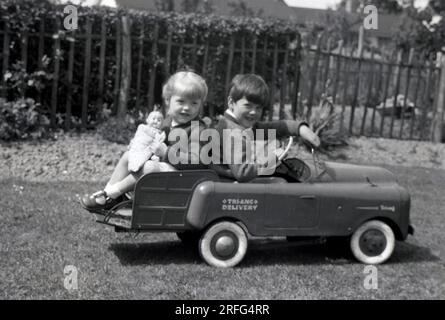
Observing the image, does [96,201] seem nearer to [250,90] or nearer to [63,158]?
[250,90]

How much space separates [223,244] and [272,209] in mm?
427

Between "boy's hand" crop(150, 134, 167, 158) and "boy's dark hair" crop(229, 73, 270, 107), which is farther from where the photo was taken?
"boy's hand" crop(150, 134, 167, 158)

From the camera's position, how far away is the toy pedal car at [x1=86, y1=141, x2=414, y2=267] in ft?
14.7

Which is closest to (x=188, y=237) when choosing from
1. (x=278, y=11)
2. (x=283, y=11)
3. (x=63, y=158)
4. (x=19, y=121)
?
(x=63, y=158)

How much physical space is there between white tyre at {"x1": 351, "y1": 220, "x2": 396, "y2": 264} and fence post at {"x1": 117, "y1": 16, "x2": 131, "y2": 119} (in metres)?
5.37

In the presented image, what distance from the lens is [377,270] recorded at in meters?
4.71

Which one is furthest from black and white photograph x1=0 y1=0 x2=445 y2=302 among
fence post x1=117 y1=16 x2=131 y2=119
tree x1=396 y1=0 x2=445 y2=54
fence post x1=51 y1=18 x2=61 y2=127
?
tree x1=396 y1=0 x2=445 y2=54

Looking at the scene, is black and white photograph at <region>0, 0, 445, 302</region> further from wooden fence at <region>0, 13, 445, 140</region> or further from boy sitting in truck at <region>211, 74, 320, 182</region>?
wooden fence at <region>0, 13, 445, 140</region>

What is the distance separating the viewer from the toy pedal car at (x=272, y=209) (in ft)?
14.7

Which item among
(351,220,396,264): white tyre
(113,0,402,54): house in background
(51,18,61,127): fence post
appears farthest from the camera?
(113,0,402,54): house in background

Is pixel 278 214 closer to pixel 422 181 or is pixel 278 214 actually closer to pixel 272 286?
pixel 272 286
